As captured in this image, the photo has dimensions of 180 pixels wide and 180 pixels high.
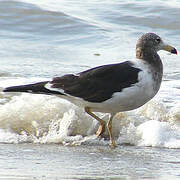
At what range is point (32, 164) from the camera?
213 inches

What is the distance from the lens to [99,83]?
6.70m

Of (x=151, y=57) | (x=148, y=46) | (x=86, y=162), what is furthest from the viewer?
(x=148, y=46)

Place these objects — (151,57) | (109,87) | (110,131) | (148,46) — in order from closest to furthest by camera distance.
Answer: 1. (109,87)
2. (110,131)
3. (151,57)
4. (148,46)

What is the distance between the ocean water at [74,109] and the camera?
5488mm

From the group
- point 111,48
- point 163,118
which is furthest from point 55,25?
point 163,118

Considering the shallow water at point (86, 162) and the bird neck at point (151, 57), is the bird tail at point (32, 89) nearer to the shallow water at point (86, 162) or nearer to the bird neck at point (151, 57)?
the shallow water at point (86, 162)

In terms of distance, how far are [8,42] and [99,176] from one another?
25.1 ft

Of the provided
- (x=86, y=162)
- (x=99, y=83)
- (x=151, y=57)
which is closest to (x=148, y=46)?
(x=151, y=57)

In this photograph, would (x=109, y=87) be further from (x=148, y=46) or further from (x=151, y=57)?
(x=148, y=46)

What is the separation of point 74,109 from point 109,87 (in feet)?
2.60

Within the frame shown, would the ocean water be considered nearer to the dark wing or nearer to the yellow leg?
the yellow leg

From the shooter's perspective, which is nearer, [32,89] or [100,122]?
[32,89]

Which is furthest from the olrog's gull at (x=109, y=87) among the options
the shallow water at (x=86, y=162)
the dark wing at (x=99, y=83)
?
the shallow water at (x=86, y=162)

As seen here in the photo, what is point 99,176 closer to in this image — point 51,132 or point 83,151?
point 83,151
